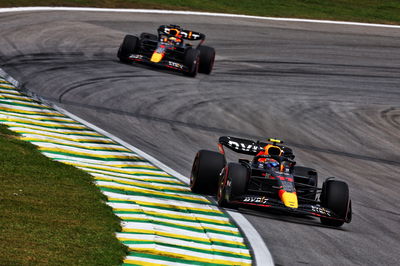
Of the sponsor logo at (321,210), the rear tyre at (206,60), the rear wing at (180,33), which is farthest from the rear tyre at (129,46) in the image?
the sponsor logo at (321,210)

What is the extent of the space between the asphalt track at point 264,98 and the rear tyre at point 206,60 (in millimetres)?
520

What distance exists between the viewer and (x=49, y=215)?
1040 centimetres

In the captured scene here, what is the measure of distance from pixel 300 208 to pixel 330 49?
74.9ft

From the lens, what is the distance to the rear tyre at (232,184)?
12734 mm

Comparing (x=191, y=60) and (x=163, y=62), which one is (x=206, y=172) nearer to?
(x=163, y=62)

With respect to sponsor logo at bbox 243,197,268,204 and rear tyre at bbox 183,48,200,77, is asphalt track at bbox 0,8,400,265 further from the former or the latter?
rear tyre at bbox 183,48,200,77

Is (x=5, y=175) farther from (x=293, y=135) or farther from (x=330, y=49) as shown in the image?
(x=330, y=49)

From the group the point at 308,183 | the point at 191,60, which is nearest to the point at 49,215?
the point at 308,183

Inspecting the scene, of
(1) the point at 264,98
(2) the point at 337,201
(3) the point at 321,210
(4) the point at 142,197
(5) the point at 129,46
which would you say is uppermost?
(2) the point at 337,201

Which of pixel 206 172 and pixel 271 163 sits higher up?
pixel 271 163

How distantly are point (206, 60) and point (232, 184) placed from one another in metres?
14.7

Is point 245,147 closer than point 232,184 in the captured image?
No

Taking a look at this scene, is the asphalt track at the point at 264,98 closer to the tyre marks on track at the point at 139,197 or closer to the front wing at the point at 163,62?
the front wing at the point at 163,62

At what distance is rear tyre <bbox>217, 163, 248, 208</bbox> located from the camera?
41.8ft
